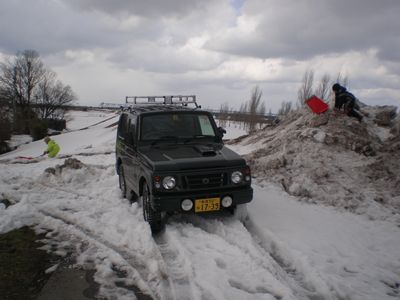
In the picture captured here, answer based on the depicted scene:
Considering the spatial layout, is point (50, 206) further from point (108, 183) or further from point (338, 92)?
point (338, 92)

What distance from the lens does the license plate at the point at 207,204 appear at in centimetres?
551

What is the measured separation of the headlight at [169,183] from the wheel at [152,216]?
1.55 feet

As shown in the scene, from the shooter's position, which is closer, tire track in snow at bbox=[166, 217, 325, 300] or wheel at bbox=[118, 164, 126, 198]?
tire track in snow at bbox=[166, 217, 325, 300]

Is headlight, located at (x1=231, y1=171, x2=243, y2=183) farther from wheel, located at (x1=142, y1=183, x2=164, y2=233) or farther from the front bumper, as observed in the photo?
wheel, located at (x1=142, y1=183, x2=164, y2=233)

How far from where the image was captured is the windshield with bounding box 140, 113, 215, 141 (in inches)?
265

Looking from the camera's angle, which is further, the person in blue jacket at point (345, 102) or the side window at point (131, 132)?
the person in blue jacket at point (345, 102)

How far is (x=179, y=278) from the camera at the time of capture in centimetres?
427

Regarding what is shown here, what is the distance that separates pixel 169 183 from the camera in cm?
547

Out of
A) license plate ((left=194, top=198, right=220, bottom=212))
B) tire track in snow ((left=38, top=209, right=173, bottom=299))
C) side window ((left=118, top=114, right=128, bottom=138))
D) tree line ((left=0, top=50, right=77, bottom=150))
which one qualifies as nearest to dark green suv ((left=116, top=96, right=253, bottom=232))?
license plate ((left=194, top=198, right=220, bottom=212))

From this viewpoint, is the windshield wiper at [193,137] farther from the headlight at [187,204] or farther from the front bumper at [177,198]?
the headlight at [187,204]

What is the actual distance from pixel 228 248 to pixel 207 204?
0.87 metres

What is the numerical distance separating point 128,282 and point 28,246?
215 centimetres

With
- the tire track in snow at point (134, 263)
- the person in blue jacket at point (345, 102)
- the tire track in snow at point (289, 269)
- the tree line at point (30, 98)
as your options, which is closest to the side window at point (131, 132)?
the tire track in snow at point (134, 263)

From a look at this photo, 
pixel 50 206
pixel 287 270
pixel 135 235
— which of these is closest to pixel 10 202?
pixel 50 206
